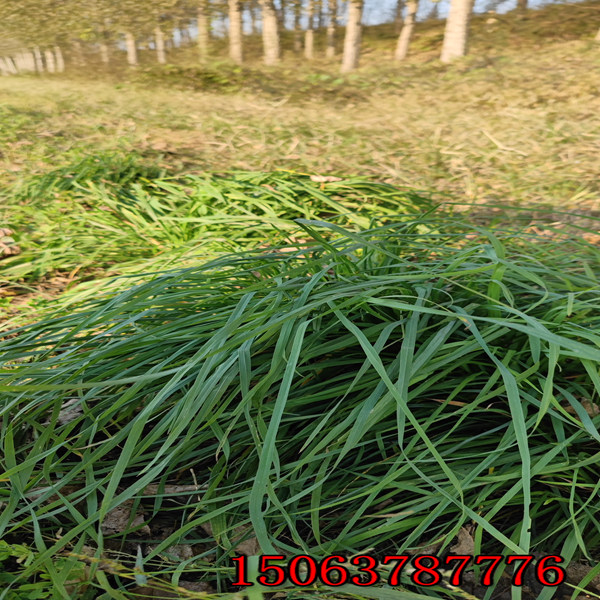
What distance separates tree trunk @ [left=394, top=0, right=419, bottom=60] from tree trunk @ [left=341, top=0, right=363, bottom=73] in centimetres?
45

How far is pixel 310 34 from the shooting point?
262 inches

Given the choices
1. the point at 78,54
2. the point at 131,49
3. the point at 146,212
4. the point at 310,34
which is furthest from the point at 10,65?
the point at 146,212

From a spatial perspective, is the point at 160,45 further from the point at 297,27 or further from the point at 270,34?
the point at 297,27

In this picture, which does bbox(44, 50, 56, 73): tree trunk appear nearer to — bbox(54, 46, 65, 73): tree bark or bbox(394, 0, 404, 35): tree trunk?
bbox(54, 46, 65, 73): tree bark

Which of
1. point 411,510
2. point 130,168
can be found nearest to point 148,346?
point 411,510

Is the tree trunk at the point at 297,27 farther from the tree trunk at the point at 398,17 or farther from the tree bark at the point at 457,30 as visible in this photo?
the tree bark at the point at 457,30

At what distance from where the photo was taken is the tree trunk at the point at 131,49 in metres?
7.12

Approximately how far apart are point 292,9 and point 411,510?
666 centimetres

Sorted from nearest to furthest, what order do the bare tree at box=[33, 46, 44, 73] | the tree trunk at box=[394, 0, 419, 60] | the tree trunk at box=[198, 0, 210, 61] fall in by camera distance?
1. the tree trunk at box=[394, 0, 419, 60]
2. the tree trunk at box=[198, 0, 210, 61]
3. the bare tree at box=[33, 46, 44, 73]

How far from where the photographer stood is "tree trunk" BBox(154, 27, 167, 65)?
7078mm

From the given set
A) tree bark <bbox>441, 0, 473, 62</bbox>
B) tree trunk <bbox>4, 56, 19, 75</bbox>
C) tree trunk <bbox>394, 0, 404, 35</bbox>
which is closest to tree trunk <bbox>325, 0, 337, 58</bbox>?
tree trunk <bbox>394, 0, 404, 35</bbox>

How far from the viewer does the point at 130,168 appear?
4.03m

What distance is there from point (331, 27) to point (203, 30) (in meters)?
1.55

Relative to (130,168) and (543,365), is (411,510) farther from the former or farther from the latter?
(130,168)
